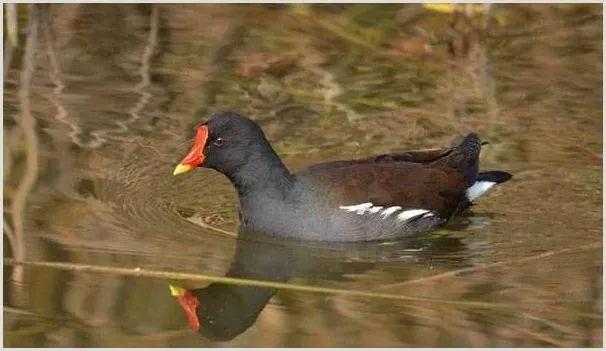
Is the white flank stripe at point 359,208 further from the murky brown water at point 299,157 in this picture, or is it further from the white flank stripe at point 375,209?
the murky brown water at point 299,157

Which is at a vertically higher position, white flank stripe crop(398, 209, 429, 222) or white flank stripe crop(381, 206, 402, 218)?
white flank stripe crop(381, 206, 402, 218)

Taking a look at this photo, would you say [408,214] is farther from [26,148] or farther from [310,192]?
[26,148]

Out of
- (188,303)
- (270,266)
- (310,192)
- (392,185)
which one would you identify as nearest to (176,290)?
(188,303)

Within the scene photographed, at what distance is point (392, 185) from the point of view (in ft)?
23.4

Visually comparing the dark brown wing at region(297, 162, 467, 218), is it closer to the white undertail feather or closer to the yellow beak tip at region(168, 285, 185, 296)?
the white undertail feather

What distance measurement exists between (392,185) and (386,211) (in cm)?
18

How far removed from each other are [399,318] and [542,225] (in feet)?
5.07

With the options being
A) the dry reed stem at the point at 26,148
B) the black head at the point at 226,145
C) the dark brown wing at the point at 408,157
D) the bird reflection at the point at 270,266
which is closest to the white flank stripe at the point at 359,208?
the bird reflection at the point at 270,266

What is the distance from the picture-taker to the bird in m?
6.86

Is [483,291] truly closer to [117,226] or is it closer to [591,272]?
[591,272]

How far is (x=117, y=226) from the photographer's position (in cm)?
695

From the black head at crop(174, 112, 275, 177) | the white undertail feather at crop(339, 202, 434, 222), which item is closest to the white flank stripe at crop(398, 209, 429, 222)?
the white undertail feather at crop(339, 202, 434, 222)

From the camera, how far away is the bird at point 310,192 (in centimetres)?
686

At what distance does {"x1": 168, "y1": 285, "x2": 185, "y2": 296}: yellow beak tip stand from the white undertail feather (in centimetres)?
107
